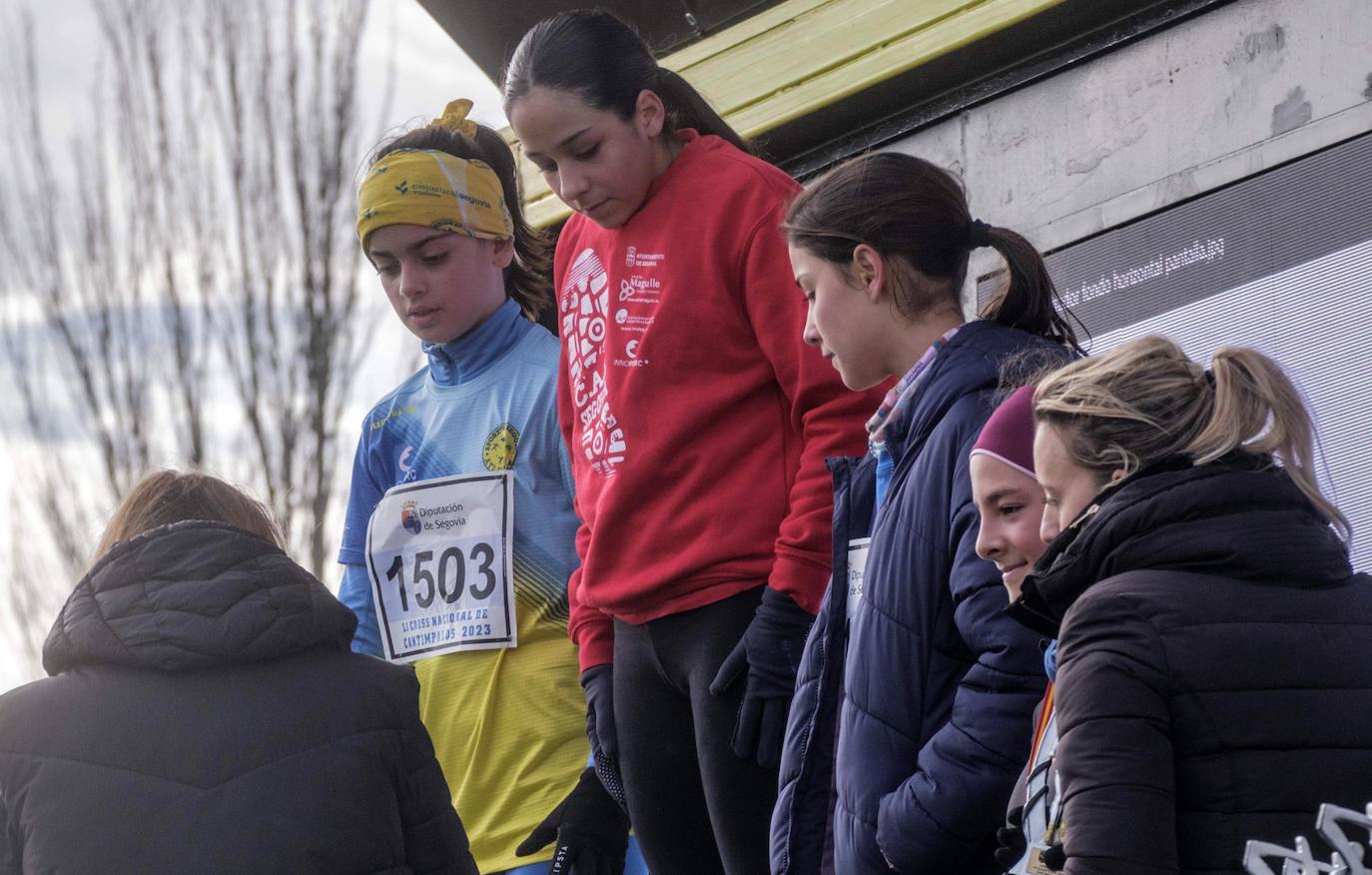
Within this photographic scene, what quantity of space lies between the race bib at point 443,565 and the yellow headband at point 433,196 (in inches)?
21.9

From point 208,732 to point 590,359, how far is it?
110 centimetres

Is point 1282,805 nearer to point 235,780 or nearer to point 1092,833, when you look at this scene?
point 1092,833

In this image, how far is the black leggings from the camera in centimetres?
299

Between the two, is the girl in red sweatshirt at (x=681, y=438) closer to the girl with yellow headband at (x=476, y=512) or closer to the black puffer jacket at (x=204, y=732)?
the girl with yellow headband at (x=476, y=512)

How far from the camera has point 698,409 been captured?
10.4 feet

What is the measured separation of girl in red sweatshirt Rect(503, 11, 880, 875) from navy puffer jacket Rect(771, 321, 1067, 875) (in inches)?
8.3

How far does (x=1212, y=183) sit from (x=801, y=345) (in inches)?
48.0

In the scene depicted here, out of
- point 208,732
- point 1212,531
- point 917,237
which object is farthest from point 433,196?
point 1212,531

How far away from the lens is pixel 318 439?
11430mm

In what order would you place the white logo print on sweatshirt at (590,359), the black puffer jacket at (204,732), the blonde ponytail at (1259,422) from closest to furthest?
the blonde ponytail at (1259,422)
the black puffer jacket at (204,732)
the white logo print on sweatshirt at (590,359)

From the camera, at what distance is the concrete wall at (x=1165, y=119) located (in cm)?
362

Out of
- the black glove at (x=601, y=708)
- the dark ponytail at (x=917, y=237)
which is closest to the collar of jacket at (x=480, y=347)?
the black glove at (x=601, y=708)

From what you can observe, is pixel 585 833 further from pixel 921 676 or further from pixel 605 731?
pixel 921 676

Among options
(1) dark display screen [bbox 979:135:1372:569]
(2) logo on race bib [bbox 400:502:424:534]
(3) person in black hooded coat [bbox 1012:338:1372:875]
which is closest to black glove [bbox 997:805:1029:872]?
(3) person in black hooded coat [bbox 1012:338:1372:875]
